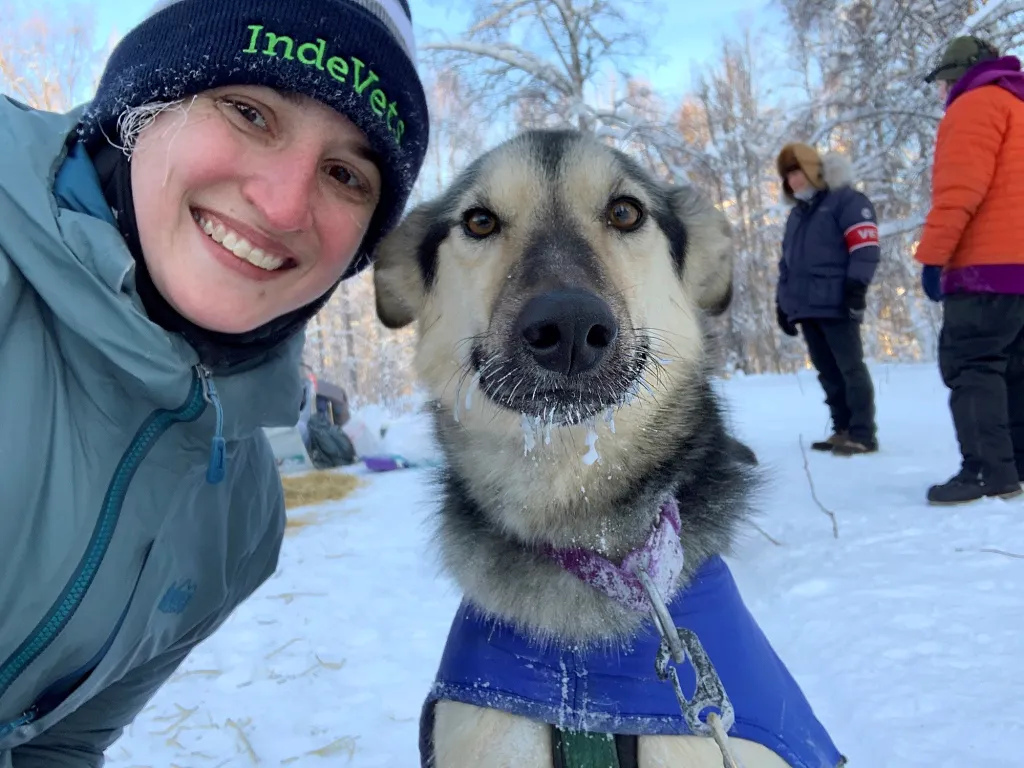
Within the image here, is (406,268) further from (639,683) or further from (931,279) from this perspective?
(931,279)

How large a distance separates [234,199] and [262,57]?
0.98ft

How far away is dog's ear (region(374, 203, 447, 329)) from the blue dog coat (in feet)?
3.63

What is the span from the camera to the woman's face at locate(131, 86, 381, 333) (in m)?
1.33

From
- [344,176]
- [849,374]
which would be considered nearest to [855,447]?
[849,374]

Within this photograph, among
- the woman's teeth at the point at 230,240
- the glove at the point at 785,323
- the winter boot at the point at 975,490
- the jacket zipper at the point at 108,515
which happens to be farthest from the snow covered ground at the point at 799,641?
the glove at the point at 785,323

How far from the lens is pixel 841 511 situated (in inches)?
141

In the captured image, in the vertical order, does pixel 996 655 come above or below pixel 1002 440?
below

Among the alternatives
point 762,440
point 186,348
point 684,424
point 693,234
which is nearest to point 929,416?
point 762,440

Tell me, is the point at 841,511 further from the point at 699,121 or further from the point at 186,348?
the point at 699,121

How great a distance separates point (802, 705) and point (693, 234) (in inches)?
54.3

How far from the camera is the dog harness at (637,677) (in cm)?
125

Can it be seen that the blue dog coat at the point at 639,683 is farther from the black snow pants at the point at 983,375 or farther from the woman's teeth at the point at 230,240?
the black snow pants at the point at 983,375

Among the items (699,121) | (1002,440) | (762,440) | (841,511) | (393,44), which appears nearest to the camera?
(393,44)

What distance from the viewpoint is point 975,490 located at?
334 centimetres
